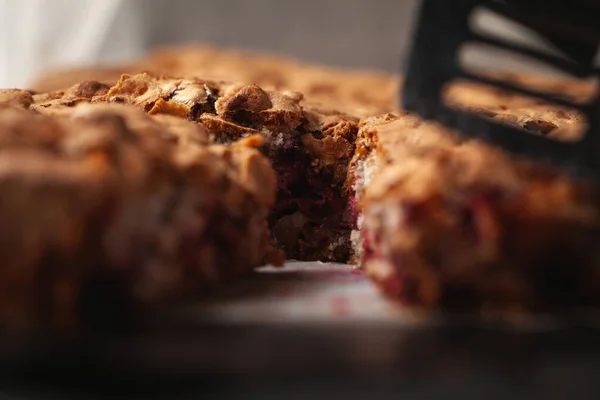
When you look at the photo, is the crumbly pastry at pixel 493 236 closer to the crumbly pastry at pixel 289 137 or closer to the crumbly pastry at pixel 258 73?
the crumbly pastry at pixel 289 137

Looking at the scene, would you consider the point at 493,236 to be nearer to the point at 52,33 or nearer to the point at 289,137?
the point at 289,137

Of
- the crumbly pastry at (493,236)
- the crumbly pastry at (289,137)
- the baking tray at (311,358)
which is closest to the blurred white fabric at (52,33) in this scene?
the crumbly pastry at (289,137)

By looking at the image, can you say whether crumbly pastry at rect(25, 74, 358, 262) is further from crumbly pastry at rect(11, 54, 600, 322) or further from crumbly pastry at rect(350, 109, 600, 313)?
crumbly pastry at rect(350, 109, 600, 313)

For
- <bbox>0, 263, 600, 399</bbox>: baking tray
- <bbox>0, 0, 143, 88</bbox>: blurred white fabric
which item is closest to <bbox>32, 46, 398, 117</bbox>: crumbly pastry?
<bbox>0, 0, 143, 88</bbox>: blurred white fabric

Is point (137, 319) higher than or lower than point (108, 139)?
lower

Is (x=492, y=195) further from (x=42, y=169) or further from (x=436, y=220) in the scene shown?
(x=42, y=169)

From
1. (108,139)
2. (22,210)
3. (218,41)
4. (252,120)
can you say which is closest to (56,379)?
(22,210)
